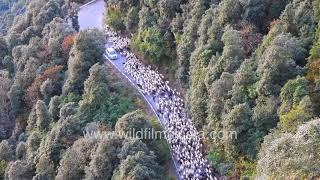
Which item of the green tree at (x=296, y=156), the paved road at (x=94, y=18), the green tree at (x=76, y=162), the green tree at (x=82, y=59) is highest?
the paved road at (x=94, y=18)

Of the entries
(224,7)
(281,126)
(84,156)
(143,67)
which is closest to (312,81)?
(281,126)

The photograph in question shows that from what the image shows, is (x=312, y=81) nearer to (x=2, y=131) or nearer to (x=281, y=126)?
(x=281, y=126)

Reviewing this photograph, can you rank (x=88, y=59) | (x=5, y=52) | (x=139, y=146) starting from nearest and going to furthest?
(x=139, y=146), (x=88, y=59), (x=5, y=52)

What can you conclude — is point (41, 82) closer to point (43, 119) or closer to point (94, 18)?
point (43, 119)

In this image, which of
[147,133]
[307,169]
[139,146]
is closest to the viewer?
[307,169]

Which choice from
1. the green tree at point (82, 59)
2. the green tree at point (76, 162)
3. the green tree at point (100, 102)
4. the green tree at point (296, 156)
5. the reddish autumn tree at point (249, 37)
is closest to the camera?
the green tree at point (296, 156)

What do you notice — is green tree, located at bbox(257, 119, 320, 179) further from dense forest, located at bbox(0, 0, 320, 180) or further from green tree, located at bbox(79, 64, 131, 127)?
green tree, located at bbox(79, 64, 131, 127)

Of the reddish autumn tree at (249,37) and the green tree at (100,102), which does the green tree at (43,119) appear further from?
the reddish autumn tree at (249,37)

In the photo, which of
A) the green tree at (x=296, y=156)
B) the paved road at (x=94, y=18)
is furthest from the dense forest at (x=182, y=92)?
the paved road at (x=94, y=18)

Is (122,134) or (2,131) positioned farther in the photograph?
(2,131)

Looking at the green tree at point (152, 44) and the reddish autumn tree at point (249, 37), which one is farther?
the green tree at point (152, 44)
